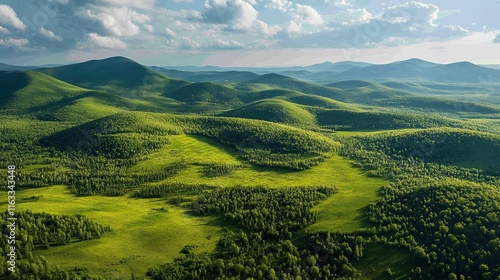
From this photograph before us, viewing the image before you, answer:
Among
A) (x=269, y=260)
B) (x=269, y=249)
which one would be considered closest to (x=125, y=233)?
(x=269, y=249)

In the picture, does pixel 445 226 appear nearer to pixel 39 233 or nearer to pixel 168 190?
pixel 168 190

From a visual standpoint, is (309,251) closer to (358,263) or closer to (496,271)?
(358,263)

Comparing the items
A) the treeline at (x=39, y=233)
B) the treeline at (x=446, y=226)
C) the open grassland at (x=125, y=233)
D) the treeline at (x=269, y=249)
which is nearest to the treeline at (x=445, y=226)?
the treeline at (x=446, y=226)

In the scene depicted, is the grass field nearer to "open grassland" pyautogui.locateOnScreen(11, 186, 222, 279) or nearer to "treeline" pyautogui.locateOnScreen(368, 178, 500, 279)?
"open grassland" pyautogui.locateOnScreen(11, 186, 222, 279)

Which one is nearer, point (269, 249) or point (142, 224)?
point (269, 249)

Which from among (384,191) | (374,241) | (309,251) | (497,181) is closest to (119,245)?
(309,251)

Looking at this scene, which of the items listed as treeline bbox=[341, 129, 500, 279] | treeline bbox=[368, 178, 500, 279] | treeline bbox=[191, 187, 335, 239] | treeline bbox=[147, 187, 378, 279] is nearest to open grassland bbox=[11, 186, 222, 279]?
treeline bbox=[147, 187, 378, 279]
